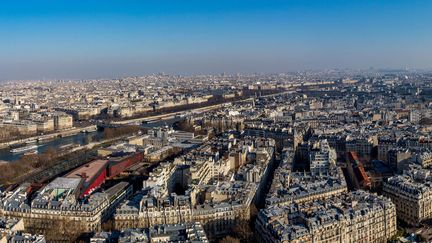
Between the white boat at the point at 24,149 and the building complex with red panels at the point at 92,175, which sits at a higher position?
the building complex with red panels at the point at 92,175

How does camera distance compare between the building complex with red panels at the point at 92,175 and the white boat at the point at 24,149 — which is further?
the white boat at the point at 24,149

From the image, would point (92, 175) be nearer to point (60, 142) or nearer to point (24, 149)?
point (24, 149)

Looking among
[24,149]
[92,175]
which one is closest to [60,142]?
[24,149]

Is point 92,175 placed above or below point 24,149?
above

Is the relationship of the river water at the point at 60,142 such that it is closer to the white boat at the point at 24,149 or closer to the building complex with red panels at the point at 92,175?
the white boat at the point at 24,149

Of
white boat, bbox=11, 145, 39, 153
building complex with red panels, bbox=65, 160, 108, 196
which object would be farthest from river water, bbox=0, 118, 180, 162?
building complex with red panels, bbox=65, 160, 108, 196

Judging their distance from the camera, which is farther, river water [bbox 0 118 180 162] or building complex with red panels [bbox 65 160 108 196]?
river water [bbox 0 118 180 162]

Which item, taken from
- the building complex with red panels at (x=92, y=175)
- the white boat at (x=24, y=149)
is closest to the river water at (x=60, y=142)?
the white boat at (x=24, y=149)

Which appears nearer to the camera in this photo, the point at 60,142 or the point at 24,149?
the point at 24,149

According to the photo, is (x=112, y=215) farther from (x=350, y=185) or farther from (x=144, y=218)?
(x=350, y=185)

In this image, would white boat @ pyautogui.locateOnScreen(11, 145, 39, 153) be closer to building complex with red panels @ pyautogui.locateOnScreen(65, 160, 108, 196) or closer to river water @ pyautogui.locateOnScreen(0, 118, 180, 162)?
river water @ pyautogui.locateOnScreen(0, 118, 180, 162)

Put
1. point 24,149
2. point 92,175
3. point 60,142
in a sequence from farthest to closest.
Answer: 1. point 60,142
2. point 24,149
3. point 92,175

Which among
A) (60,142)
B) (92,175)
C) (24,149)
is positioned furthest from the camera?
(60,142)
